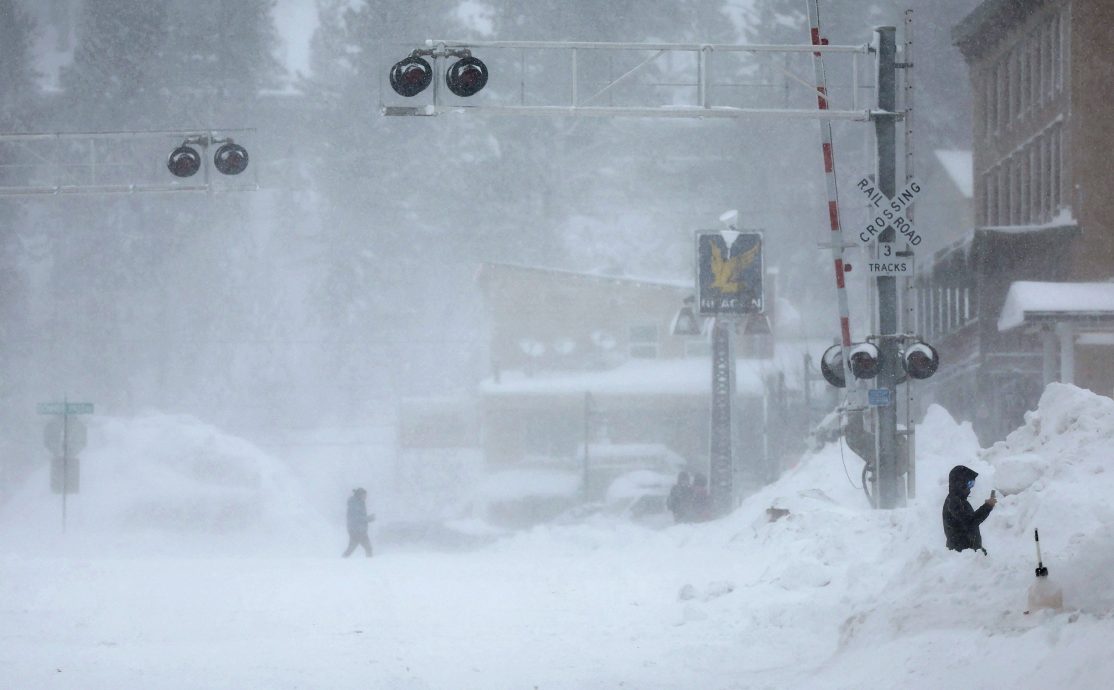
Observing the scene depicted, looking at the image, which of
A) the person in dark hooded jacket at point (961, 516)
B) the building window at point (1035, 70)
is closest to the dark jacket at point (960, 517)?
the person in dark hooded jacket at point (961, 516)

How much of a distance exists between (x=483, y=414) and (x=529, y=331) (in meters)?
3.29

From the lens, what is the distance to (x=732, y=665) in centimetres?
1125

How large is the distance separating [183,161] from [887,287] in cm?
997

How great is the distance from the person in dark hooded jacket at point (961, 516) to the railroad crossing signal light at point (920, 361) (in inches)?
218

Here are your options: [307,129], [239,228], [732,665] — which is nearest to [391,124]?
[307,129]

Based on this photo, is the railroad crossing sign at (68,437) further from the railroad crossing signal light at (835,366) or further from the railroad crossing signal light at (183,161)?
the railroad crossing signal light at (835,366)

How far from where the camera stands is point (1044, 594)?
835cm

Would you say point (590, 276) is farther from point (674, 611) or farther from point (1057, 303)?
point (674, 611)

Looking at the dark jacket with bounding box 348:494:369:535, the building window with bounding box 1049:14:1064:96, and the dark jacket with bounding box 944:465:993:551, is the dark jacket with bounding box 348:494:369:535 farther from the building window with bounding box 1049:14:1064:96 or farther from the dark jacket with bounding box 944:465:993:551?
the building window with bounding box 1049:14:1064:96

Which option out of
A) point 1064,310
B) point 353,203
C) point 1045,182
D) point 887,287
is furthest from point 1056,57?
point 353,203

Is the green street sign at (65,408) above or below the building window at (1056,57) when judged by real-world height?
below

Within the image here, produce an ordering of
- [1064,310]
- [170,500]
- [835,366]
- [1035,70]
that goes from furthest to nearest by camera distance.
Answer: [170,500], [1035,70], [1064,310], [835,366]

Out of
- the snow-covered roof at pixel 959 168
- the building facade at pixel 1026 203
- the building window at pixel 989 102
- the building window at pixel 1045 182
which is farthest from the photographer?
the snow-covered roof at pixel 959 168

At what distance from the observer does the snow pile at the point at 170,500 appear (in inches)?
1321
